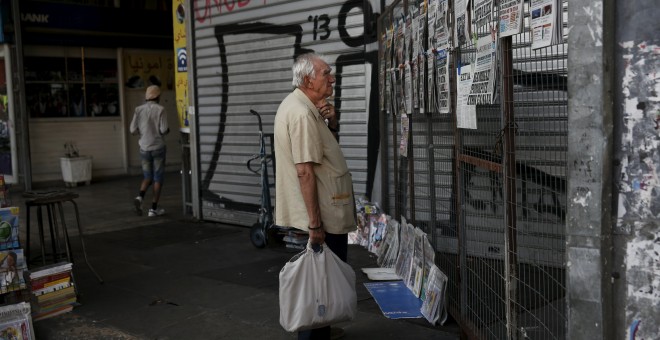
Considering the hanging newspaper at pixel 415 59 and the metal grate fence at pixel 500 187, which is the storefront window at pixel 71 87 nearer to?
the metal grate fence at pixel 500 187

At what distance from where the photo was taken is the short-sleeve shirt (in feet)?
13.6

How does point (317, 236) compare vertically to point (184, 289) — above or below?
above

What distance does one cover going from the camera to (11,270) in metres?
5.00

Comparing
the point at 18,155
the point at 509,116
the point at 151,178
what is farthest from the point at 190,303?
the point at 18,155

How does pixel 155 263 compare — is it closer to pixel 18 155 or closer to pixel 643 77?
pixel 643 77

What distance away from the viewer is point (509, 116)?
3.33 m

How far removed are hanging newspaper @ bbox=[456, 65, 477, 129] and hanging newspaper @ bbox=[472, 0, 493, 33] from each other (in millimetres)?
276

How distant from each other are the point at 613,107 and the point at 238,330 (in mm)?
3459

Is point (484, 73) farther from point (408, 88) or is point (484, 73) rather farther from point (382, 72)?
point (382, 72)

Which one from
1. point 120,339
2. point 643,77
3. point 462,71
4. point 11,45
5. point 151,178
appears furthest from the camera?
point 11,45

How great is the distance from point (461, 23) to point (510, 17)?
894 mm

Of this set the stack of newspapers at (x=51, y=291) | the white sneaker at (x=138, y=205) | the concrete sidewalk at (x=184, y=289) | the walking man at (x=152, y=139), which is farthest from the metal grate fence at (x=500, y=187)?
the white sneaker at (x=138, y=205)

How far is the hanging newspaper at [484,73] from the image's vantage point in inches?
135

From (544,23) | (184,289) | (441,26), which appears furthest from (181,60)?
(544,23)
